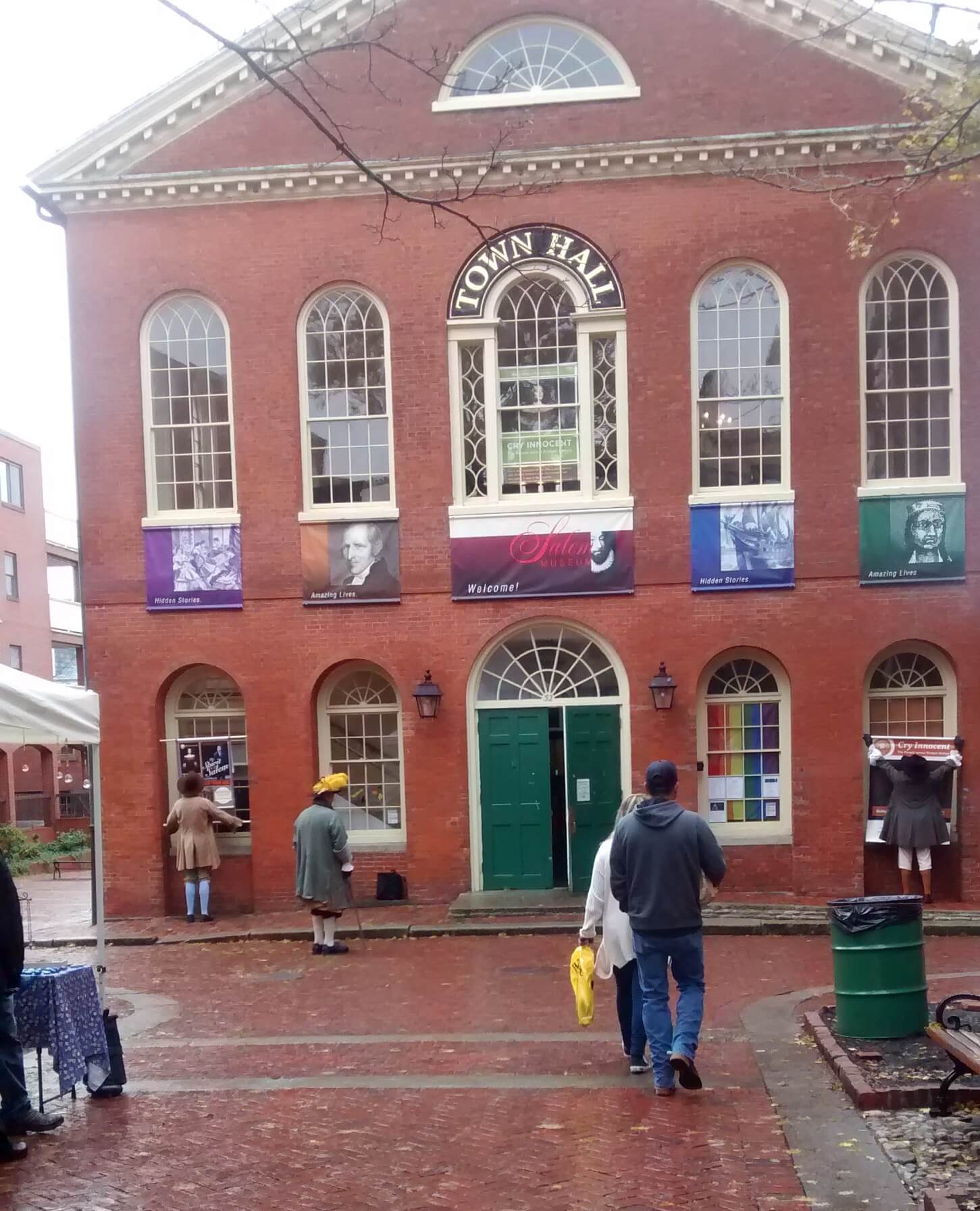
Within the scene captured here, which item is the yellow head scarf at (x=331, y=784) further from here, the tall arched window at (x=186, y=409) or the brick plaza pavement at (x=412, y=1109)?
the tall arched window at (x=186, y=409)

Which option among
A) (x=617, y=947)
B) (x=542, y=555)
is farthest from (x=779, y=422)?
(x=617, y=947)

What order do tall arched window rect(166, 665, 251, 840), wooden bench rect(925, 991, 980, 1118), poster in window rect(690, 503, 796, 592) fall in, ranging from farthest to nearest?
tall arched window rect(166, 665, 251, 840), poster in window rect(690, 503, 796, 592), wooden bench rect(925, 991, 980, 1118)

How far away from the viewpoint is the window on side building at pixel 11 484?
1773 inches

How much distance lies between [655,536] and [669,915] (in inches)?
320

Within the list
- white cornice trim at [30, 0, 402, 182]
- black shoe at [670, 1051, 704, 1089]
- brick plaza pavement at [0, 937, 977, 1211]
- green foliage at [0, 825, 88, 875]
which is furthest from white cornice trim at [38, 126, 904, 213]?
green foliage at [0, 825, 88, 875]

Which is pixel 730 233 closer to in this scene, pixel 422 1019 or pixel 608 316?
pixel 608 316

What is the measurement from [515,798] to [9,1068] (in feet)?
28.9

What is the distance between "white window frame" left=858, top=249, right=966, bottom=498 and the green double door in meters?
4.12

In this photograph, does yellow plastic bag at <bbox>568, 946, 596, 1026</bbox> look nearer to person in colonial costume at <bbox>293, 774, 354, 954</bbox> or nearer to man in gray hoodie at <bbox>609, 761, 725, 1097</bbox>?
man in gray hoodie at <bbox>609, 761, 725, 1097</bbox>

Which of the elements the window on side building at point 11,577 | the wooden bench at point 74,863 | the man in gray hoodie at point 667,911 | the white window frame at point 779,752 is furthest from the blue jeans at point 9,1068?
the window on side building at point 11,577

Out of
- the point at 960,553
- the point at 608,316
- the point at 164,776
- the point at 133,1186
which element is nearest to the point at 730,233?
the point at 608,316

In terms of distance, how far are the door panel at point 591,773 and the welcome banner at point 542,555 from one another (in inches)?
60.8

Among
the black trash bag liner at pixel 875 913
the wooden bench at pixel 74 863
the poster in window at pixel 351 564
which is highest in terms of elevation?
the poster in window at pixel 351 564

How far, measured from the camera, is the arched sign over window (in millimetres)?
15109
